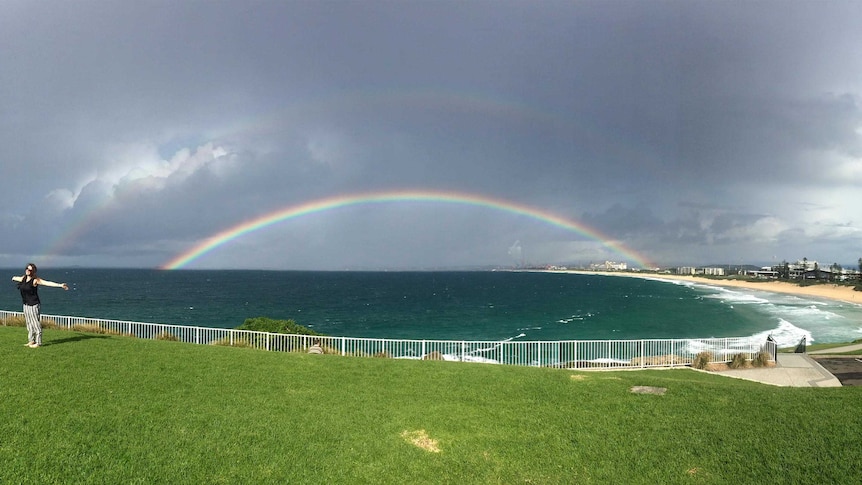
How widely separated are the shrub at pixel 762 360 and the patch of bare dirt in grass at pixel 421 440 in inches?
613

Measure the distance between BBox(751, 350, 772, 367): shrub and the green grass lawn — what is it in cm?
810

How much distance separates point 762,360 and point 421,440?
629 inches

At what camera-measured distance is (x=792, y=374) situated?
15.8 m

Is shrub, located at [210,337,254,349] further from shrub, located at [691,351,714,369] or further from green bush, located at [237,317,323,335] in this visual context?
shrub, located at [691,351,714,369]

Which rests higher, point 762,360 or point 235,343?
point 235,343

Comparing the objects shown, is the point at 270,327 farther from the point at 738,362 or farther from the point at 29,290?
the point at 738,362

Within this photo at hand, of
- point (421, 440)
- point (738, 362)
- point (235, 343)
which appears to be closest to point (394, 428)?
point (421, 440)

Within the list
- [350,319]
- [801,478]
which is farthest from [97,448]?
[350,319]

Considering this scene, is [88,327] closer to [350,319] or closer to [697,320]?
[350,319]

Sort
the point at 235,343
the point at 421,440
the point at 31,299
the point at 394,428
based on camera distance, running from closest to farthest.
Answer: the point at 421,440 → the point at 394,428 → the point at 31,299 → the point at 235,343

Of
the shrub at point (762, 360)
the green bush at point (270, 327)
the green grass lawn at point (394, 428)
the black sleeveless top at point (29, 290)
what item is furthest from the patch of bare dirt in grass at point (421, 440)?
the green bush at point (270, 327)

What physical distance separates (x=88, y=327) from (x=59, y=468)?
1678 cm

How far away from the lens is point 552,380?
1153 centimetres

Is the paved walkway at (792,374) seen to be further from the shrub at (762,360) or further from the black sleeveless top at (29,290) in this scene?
the black sleeveless top at (29,290)
